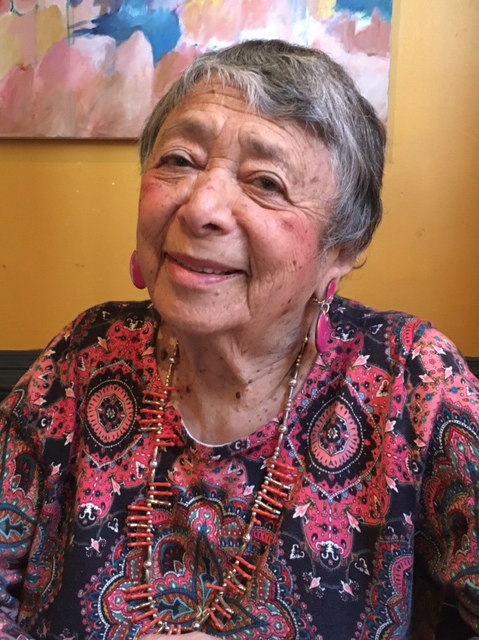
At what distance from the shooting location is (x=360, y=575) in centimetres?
96

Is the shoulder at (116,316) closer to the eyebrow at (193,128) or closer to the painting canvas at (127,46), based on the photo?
the eyebrow at (193,128)

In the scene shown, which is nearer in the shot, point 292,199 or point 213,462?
point 292,199

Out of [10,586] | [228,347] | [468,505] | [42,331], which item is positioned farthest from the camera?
[42,331]

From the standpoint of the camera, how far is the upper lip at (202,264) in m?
0.93

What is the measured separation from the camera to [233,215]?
933 millimetres

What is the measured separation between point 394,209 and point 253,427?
30.7 inches

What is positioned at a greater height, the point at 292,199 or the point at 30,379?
the point at 292,199

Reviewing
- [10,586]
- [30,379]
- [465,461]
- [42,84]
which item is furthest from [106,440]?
[42,84]

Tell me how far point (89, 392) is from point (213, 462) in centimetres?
27

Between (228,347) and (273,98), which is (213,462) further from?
(273,98)

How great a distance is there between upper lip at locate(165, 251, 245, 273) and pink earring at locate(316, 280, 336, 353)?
18cm

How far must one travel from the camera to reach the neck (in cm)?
107

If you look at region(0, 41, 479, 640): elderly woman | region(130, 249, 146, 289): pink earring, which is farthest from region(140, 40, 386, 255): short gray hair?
region(130, 249, 146, 289): pink earring

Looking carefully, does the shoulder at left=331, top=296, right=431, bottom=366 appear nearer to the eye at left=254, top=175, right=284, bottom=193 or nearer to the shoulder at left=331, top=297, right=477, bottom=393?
the shoulder at left=331, top=297, right=477, bottom=393
